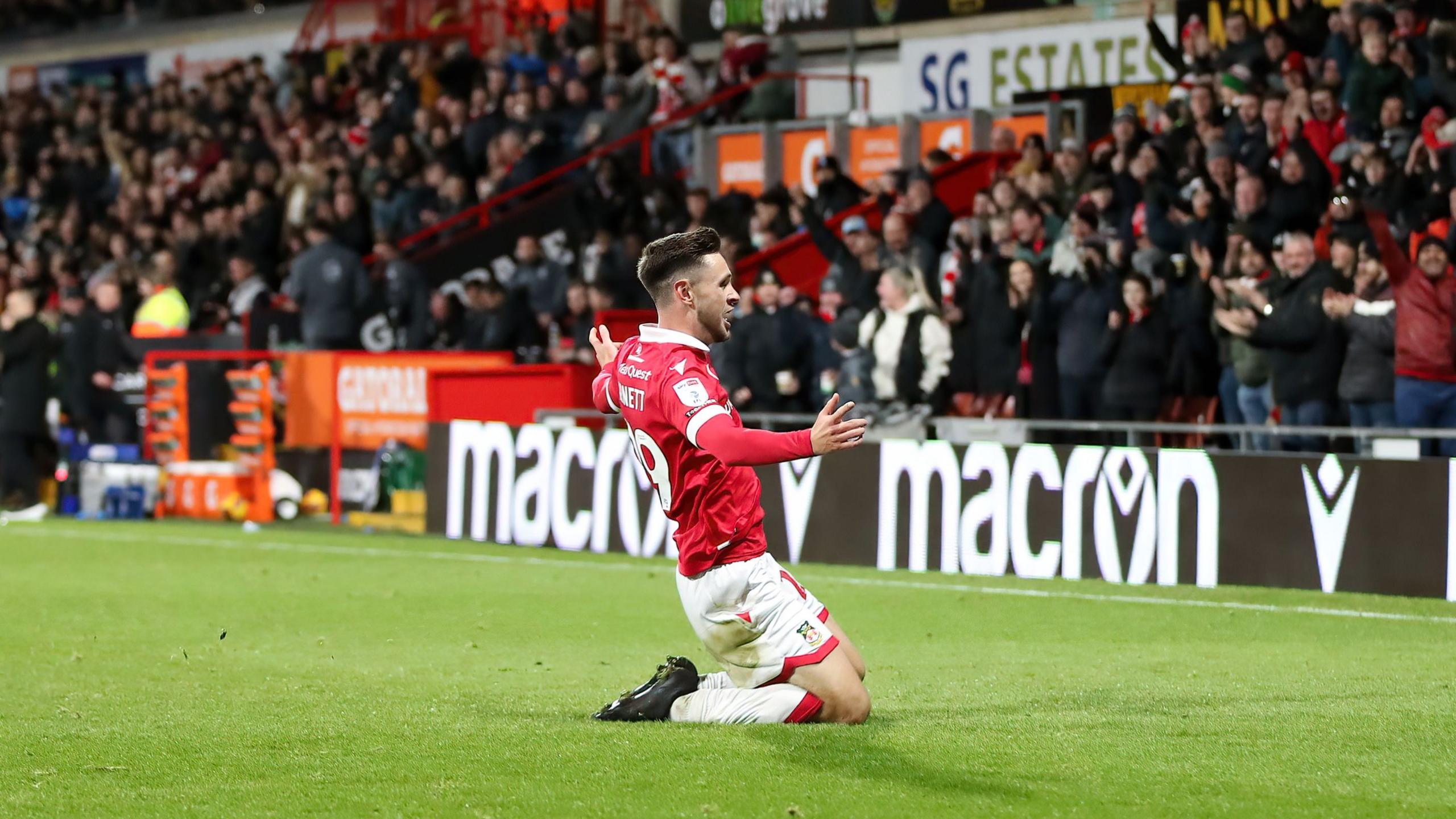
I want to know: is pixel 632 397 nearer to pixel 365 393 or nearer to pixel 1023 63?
pixel 365 393

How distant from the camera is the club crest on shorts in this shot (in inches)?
294

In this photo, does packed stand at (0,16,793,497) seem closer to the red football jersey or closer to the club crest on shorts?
the red football jersey

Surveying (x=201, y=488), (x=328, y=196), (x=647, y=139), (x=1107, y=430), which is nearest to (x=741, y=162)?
(x=647, y=139)

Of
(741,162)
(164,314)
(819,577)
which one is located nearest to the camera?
(819,577)

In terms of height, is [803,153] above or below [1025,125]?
below

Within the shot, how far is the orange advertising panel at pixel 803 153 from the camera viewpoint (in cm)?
2375

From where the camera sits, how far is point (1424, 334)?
45.2 feet

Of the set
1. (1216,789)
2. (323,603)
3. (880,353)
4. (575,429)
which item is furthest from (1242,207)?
(1216,789)

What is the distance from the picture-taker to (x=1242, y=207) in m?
15.8

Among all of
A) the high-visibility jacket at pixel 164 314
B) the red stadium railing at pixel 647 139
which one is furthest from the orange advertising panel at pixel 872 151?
the high-visibility jacket at pixel 164 314

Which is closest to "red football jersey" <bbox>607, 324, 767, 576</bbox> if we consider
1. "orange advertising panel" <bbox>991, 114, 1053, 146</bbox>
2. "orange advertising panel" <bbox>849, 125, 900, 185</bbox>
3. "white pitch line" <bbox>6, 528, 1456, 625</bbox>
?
"white pitch line" <bbox>6, 528, 1456, 625</bbox>

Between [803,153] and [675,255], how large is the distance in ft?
55.4

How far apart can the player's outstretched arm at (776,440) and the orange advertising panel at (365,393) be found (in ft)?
39.1

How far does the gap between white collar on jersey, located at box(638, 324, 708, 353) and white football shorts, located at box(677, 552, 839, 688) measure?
32.7 inches
